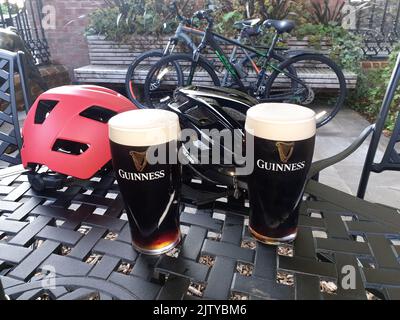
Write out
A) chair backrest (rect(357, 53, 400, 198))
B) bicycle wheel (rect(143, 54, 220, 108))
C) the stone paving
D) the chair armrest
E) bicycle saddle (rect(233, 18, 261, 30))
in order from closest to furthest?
the chair armrest
chair backrest (rect(357, 53, 400, 198))
the stone paving
bicycle saddle (rect(233, 18, 261, 30))
bicycle wheel (rect(143, 54, 220, 108))

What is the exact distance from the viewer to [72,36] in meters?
4.74

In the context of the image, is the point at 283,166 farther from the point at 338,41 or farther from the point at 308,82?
the point at 338,41

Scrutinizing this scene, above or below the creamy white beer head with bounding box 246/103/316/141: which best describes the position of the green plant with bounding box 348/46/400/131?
below

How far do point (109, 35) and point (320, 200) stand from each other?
13.3ft

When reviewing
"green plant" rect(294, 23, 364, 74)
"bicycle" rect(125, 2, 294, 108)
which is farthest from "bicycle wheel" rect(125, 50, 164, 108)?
"green plant" rect(294, 23, 364, 74)

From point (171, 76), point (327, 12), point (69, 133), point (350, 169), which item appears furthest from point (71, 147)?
point (327, 12)

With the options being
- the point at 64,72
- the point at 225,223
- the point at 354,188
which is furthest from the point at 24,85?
the point at 64,72

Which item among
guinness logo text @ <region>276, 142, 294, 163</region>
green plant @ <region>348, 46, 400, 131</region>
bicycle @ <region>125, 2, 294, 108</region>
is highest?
guinness logo text @ <region>276, 142, 294, 163</region>

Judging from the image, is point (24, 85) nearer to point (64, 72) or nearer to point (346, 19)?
point (64, 72)

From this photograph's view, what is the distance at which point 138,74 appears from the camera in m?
3.86

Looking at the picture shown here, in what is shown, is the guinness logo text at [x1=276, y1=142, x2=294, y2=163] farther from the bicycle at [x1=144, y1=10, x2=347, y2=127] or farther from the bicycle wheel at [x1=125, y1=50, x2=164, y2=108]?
the bicycle wheel at [x1=125, y1=50, x2=164, y2=108]

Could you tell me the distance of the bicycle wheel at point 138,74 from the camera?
3.63 metres

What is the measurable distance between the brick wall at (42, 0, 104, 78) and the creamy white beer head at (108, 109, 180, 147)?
4.74 m

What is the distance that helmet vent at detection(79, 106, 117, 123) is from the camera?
87 cm
